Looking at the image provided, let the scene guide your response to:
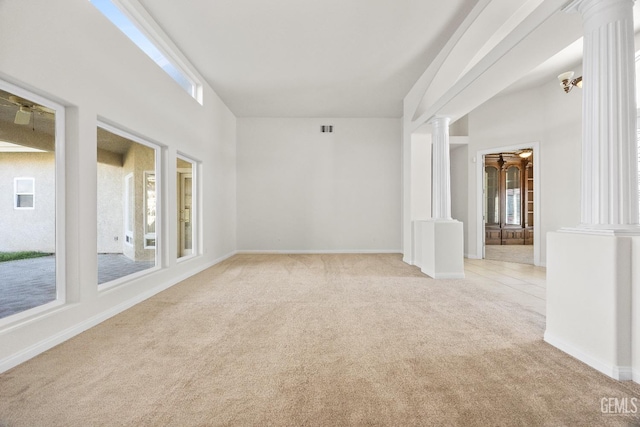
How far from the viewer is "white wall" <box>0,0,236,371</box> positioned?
2.25m

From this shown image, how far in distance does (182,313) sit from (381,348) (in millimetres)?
2109

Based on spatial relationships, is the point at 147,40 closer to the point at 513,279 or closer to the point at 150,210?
the point at 150,210

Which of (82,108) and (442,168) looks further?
(442,168)

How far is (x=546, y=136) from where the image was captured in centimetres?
616

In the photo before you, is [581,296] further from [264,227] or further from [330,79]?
[264,227]

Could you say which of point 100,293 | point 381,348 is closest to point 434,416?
point 381,348

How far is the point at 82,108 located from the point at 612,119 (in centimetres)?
417

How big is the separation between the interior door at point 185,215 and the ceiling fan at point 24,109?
2.56m

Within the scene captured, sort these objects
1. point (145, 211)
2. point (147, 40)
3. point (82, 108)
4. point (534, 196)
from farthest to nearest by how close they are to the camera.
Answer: point (534, 196) < point (145, 211) < point (147, 40) < point (82, 108)

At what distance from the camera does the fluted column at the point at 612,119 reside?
2064 mm

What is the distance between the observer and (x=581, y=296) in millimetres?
2180

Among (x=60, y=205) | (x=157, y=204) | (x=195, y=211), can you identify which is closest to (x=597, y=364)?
(x=60, y=205)

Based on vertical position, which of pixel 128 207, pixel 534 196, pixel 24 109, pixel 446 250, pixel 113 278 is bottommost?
pixel 113 278

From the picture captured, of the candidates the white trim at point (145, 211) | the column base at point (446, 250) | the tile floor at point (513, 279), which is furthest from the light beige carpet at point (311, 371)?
the column base at point (446, 250)
